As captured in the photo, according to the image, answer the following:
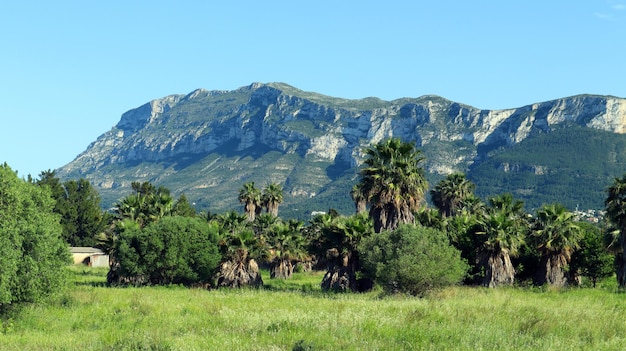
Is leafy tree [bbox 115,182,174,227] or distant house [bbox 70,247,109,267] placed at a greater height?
leafy tree [bbox 115,182,174,227]

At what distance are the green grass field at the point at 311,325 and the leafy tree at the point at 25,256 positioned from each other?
1371 millimetres

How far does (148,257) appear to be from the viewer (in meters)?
63.2

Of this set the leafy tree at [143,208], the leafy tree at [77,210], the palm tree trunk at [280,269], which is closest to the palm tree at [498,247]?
the palm tree trunk at [280,269]

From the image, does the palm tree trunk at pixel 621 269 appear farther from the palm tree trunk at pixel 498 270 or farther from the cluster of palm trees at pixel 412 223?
the palm tree trunk at pixel 498 270

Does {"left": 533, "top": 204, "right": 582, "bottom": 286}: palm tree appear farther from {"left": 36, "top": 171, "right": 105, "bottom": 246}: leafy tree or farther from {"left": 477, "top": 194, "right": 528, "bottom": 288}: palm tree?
{"left": 36, "top": 171, "right": 105, "bottom": 246}: leafy tree

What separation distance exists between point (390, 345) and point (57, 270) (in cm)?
1929

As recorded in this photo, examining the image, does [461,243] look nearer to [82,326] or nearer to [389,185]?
[389,185]

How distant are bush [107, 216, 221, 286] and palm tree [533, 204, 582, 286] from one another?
28.0 meters

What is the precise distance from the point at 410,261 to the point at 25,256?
25.6m

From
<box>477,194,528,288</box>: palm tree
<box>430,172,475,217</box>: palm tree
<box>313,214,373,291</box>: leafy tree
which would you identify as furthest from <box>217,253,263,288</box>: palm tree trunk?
<box>430,172,475,217</box>: palm tree

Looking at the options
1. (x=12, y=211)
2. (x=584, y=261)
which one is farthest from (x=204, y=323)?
(x=584, y=261)

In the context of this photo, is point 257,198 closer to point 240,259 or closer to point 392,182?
point 240,259

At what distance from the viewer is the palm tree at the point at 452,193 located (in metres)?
104

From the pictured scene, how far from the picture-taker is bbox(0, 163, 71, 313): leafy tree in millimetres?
33812
